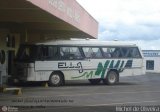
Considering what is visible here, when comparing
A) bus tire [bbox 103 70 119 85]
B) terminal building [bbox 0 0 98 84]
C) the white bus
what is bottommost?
bus tire [bbox 103 70 119 85]

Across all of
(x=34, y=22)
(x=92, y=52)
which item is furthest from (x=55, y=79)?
(x=34, y=22)

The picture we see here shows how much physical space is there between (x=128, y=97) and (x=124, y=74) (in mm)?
9606

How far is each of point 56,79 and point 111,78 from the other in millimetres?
3947

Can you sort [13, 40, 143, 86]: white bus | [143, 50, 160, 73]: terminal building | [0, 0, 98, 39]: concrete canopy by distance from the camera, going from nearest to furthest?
1. [0, 0, 98, 39]: concrete canopy
2. [13, 40, 143, 86]: white bus
3. [143, 50, 160, 73]: terminal building

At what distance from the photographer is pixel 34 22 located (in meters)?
25.2

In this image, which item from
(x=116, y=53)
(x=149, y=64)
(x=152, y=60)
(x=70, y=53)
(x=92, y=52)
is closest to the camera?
(x=70, y=53)

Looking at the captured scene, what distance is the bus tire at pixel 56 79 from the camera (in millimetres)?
26734

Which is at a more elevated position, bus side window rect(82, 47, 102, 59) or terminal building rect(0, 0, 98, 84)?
terminal building rect(0, 0, 98, 84)

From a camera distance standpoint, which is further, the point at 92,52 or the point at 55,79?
the point at 92,52

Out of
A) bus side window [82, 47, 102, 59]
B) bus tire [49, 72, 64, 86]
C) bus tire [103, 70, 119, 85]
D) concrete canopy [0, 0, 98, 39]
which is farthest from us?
bus tire [103, 70, 119, 85]

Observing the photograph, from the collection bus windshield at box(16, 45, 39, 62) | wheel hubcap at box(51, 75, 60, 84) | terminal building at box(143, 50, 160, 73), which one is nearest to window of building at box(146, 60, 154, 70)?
terminal building at box(143, 50, 160, 73)

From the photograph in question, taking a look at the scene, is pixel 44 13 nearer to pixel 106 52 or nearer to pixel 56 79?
pixel 56 79

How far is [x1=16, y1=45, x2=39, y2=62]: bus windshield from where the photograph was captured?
85.4 ft

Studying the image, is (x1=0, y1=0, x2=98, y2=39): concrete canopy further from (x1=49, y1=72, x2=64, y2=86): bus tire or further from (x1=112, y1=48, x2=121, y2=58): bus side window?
(x1=49, y1=72, x2=64, y2=86): bus tire
